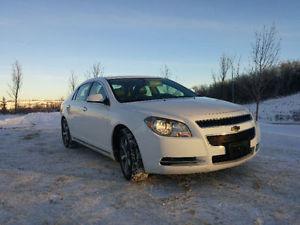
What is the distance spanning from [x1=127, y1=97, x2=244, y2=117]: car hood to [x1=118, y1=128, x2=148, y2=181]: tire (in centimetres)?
40

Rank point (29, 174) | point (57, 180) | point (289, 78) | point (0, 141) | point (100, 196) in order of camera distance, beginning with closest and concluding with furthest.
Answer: point (100, 196) < point (57, 180) < point (29, 174) < point (0, 141) < point (289, 78)

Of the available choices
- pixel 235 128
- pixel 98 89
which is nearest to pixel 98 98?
pixel 98 89

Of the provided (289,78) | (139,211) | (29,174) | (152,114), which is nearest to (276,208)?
(139,211)

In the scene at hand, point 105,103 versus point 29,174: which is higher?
point 105,103

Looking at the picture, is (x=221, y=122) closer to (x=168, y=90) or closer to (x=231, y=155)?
(x=231, y=155)

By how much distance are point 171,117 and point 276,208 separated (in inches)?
62.0

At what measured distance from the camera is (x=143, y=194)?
5.07m

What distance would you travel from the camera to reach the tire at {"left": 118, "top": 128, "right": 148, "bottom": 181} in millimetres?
5562

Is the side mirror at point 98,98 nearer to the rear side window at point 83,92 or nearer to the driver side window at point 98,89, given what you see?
the driver side window at point 98,89

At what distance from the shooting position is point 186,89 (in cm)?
725

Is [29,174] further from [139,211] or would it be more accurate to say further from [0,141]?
[0,141]

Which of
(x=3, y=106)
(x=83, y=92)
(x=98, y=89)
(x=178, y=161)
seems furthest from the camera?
(x=3, y=106)

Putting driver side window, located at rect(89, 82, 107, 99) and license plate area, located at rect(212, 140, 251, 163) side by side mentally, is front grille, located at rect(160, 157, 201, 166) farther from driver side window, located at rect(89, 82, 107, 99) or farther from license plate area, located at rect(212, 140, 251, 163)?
driver side window, located at rect(89, 82, 107, 99)

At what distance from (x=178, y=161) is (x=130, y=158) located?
0.79 m
